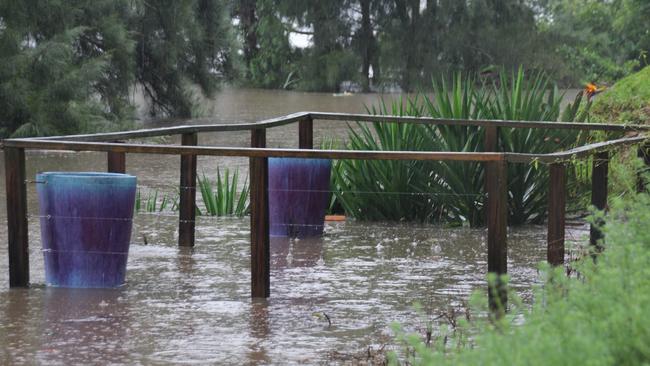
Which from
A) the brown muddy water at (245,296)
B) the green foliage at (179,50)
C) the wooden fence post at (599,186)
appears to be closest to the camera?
the brown muddy water at (245,296)

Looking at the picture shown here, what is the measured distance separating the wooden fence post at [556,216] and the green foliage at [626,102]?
4438mm

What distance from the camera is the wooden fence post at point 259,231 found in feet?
23.9

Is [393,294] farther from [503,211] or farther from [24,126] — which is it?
[24,126]

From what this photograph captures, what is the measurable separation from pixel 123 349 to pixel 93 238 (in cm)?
160

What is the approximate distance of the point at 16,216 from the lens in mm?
7543

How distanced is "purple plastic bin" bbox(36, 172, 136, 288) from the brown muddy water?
149 millimetres

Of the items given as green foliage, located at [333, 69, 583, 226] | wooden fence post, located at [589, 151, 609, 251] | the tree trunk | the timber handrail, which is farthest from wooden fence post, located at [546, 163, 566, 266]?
the tree trunk

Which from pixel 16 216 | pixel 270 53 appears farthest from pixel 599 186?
pixel 270 53

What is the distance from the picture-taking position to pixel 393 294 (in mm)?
7391

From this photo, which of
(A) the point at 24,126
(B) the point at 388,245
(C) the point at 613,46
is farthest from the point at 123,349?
(C) the point at 613,46

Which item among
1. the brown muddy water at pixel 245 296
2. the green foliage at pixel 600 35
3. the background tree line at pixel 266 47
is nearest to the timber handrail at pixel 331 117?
the brown muddy water at pixel 245 296

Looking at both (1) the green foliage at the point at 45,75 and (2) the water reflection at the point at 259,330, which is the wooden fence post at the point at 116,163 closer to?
(2) the water reflection at the point at 259,330

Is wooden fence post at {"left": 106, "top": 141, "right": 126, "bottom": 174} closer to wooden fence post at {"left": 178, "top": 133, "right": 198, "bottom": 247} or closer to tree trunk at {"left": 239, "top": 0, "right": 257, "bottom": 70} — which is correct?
wooden fence post at {"left": 178, "top": 133, "right": 198, "bottom": 247}

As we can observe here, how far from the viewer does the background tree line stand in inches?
806
